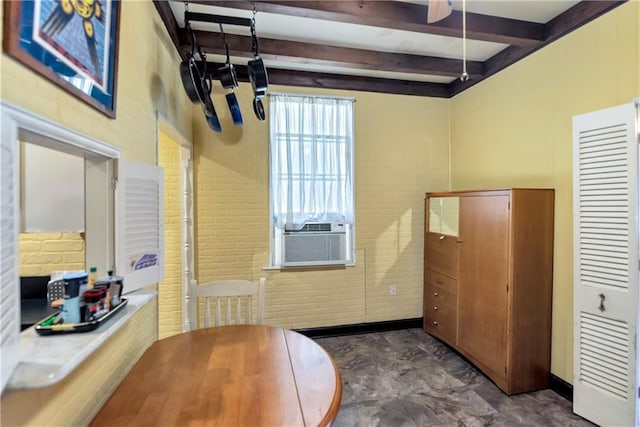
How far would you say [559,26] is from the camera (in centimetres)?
236

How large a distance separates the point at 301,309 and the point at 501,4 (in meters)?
3.19

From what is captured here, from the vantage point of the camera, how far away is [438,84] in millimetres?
3662

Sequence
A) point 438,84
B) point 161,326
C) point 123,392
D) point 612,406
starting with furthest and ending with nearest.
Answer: point 438,84
point 161,326
point 612,406
point 123,392

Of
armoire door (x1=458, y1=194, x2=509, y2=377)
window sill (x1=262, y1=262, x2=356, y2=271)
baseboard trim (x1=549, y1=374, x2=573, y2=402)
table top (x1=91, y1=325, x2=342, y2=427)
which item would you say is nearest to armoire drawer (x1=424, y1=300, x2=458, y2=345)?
armoire door (x1=458, y1=194, x2=509, y2=377)

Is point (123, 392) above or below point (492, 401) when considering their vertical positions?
above

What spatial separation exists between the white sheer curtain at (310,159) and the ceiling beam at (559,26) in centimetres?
147

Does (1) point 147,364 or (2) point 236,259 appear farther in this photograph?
(2) point 236,259

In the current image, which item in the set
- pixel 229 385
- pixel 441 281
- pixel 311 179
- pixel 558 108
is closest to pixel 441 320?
pixel 441 281

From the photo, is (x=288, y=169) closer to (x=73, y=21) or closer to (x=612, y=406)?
(x=73, y=21)

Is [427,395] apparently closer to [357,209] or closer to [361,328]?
[361,328]

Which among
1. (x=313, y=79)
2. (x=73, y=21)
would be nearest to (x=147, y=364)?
(x=73, y=21)

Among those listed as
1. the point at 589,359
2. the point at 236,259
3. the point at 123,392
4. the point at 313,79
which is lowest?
the point at 589,359

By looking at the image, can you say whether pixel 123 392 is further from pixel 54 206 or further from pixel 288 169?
pixel 288 169

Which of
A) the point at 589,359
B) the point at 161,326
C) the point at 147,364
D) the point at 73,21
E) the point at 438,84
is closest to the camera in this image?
the point at 73,21
